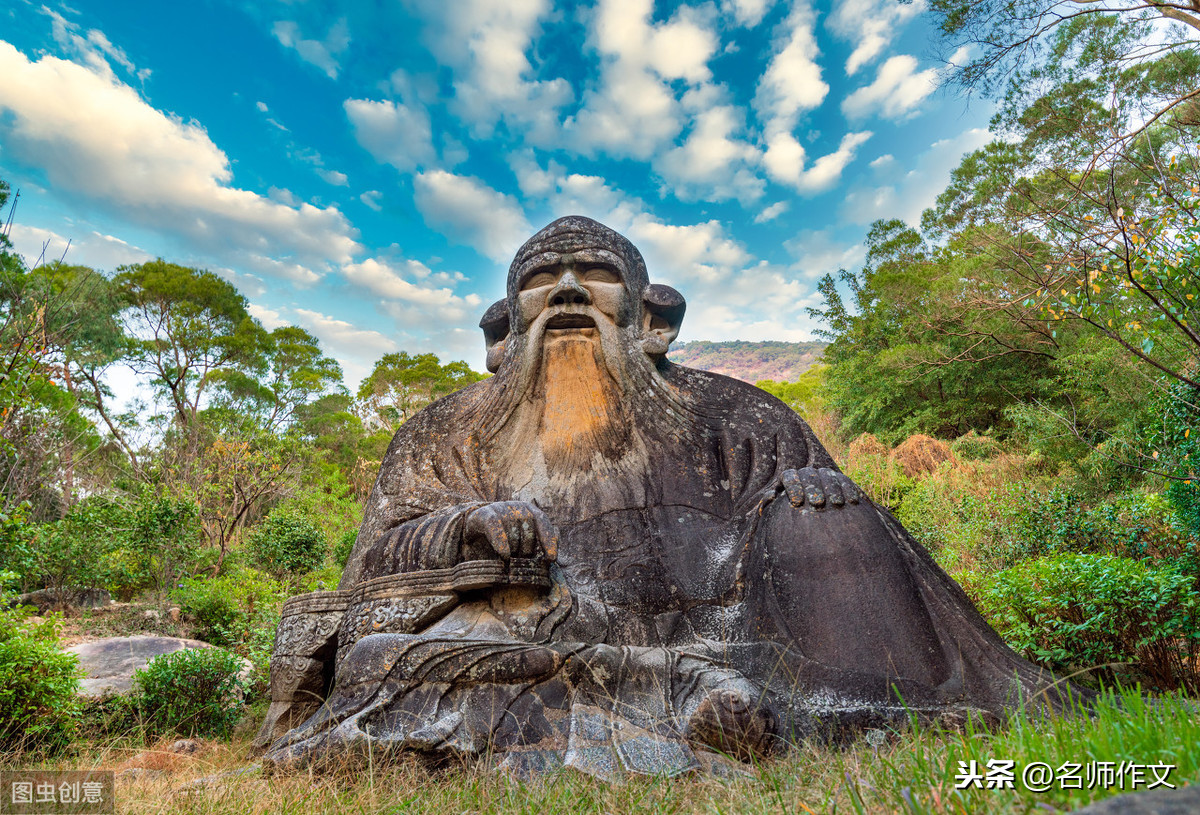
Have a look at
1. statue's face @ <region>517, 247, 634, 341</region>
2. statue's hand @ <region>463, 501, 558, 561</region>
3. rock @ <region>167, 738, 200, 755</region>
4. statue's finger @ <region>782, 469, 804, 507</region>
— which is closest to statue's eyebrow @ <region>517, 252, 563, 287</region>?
statue's face @ <region>517, 247, 634, 341</region>

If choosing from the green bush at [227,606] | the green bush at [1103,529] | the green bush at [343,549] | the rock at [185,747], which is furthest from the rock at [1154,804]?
the green bush at [343,549]

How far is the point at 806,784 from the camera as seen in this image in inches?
74.6

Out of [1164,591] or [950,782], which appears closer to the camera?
[950,782]

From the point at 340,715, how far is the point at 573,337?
2.25m

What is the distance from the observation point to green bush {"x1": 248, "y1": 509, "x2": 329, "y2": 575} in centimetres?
946

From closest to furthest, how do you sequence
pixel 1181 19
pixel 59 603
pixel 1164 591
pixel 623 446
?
1. pixel 1164 591
2. pixel 623 446
3. pixel 1181 19
4. pixel 59 603

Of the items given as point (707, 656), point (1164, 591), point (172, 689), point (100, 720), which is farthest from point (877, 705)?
point (100, 720)

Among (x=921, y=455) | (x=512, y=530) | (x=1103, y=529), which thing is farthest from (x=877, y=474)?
(x=512, y=530)

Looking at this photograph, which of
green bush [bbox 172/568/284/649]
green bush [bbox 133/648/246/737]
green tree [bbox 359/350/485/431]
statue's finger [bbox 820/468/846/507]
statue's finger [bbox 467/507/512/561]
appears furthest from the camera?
green tree [bbox 359/350/485/431]

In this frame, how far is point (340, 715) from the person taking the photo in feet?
8.15

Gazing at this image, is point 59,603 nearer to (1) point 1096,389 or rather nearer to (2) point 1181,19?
(2) point 1181,19

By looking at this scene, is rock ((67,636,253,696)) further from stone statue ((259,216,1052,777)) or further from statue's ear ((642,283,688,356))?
statue's ear ((642,283,688,356))

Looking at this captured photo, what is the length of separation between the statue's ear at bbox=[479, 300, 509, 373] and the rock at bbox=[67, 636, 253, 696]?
3387mm

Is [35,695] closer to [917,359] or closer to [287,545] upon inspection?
[287,545]
